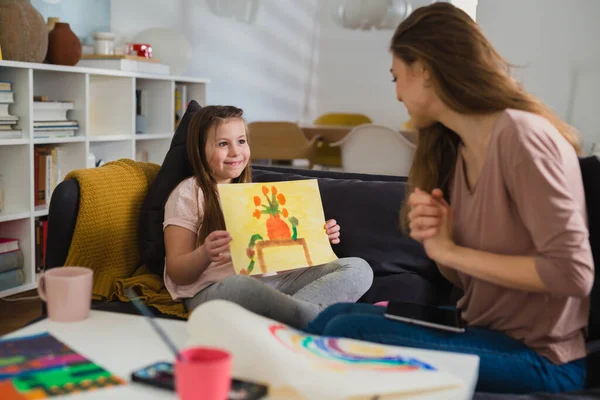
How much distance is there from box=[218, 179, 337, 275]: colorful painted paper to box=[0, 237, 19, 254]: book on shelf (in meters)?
1.86

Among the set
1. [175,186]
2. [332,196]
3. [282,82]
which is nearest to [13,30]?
[175,186]

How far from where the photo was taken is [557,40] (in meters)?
5.48

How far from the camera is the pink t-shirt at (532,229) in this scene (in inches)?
45.0

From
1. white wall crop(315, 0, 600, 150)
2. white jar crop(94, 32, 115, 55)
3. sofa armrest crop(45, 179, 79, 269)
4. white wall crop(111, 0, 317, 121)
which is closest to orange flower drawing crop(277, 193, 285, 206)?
sofa armrest crop(45, 179, 79, 269)

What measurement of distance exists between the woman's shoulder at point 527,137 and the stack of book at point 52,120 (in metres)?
2.67

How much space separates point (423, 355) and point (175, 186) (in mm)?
1130

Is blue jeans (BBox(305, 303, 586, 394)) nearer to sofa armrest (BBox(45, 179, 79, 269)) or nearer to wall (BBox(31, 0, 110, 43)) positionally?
sofa armrest (BBox(45, 179, 79, 269))

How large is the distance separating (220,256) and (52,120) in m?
2.05

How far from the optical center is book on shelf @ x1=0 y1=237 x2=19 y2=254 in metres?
3.18

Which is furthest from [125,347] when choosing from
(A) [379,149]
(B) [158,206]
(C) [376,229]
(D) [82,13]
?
(A) [379,149]

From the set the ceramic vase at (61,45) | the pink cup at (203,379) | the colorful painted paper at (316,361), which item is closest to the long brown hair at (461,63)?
the colorful painted paper at (316,361)

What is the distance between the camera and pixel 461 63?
1273mm

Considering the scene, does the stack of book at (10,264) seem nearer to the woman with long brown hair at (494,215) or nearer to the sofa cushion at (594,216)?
the woman with long brown hair at (494,215)

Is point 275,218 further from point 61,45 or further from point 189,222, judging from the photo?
point 61,45
